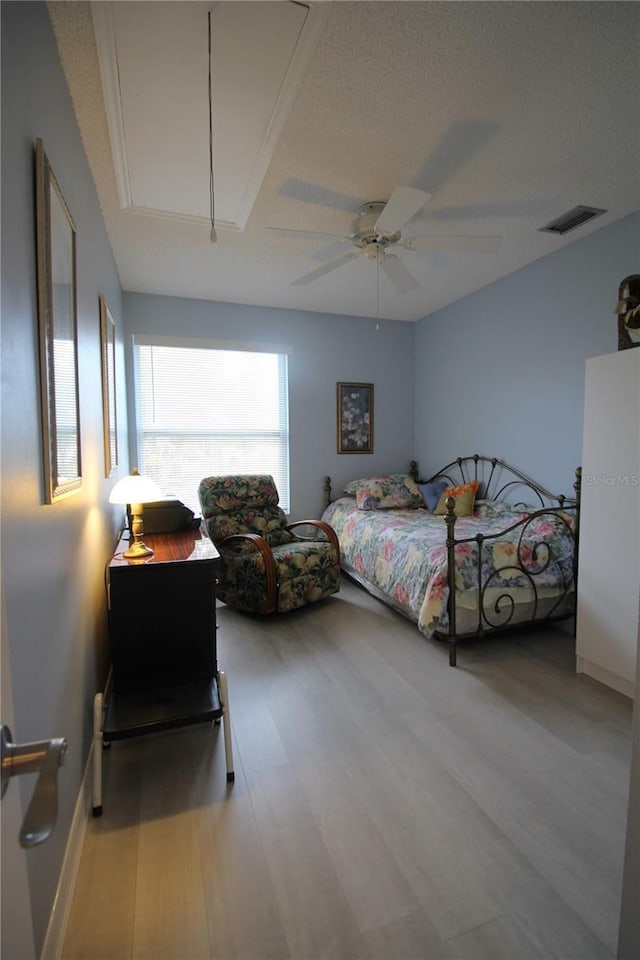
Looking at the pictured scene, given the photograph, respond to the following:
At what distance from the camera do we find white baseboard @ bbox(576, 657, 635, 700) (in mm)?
2273

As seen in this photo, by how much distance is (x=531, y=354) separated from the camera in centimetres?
346

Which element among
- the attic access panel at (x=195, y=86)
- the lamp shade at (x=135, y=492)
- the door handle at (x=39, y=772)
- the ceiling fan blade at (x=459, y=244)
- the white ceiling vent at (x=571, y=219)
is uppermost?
the white ceiling vent at (x=571, y=219)

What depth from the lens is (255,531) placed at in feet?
12.3

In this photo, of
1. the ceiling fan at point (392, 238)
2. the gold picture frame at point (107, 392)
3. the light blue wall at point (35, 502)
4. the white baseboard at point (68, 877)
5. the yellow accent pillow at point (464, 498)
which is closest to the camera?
the light blue wall at point (35, 502)

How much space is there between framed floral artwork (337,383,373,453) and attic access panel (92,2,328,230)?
2.51 metres

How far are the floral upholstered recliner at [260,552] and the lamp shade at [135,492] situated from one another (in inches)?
49.3

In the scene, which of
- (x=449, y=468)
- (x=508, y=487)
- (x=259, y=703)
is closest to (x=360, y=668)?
(x=259, y=703)

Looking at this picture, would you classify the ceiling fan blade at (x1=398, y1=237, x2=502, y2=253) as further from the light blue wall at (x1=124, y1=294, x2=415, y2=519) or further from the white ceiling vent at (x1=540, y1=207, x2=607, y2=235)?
the light blue wall at (x1=124, y1=294, x2=415, y2=519)

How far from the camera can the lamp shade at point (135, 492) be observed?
2043 millimetres

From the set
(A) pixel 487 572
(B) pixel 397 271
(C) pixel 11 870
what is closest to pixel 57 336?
(C) pixel 11 870

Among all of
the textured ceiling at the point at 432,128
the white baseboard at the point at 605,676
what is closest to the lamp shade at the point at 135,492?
the textured ceiling at the point at 432,128

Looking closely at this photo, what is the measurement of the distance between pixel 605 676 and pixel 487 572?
0.78 meters

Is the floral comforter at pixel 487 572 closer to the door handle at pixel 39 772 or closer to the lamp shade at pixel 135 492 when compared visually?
the lamp shade at pixel 135 492

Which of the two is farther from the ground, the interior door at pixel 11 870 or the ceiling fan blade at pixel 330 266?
the ceiling fan blade at pixel 330 266
